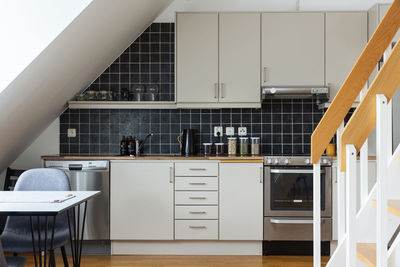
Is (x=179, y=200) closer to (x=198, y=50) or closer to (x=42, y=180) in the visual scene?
(x=42, y=180)

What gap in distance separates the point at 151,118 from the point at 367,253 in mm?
2962

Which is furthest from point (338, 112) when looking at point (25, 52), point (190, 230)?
point (190, 230)

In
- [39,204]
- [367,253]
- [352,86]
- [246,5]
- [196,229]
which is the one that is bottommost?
[196,229]

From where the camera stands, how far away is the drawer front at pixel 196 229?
363 cm

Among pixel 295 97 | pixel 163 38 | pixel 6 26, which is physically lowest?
pixel 295 97

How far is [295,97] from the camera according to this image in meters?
4.04

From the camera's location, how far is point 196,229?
3.64 meters

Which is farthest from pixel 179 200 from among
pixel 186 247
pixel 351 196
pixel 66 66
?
pixel 351 196

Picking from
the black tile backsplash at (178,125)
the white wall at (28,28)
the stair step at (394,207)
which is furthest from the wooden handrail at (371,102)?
the black tile backsplash at (178,125)

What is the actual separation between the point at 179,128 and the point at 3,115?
5.96 feet

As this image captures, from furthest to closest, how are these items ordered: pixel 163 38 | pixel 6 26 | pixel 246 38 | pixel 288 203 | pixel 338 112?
pixel 163 38, pixel 246 38, pixel 288 203, pixel 6 26, pixel 338 112

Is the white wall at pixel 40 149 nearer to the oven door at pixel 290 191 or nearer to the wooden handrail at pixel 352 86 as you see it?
the oven door at pixel 290 191

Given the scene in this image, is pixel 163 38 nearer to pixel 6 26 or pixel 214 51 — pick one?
A: pixel 214 51

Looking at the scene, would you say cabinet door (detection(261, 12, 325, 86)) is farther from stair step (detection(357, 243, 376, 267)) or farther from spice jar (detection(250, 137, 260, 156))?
stair step (detection(357, 243, 376, 267))
